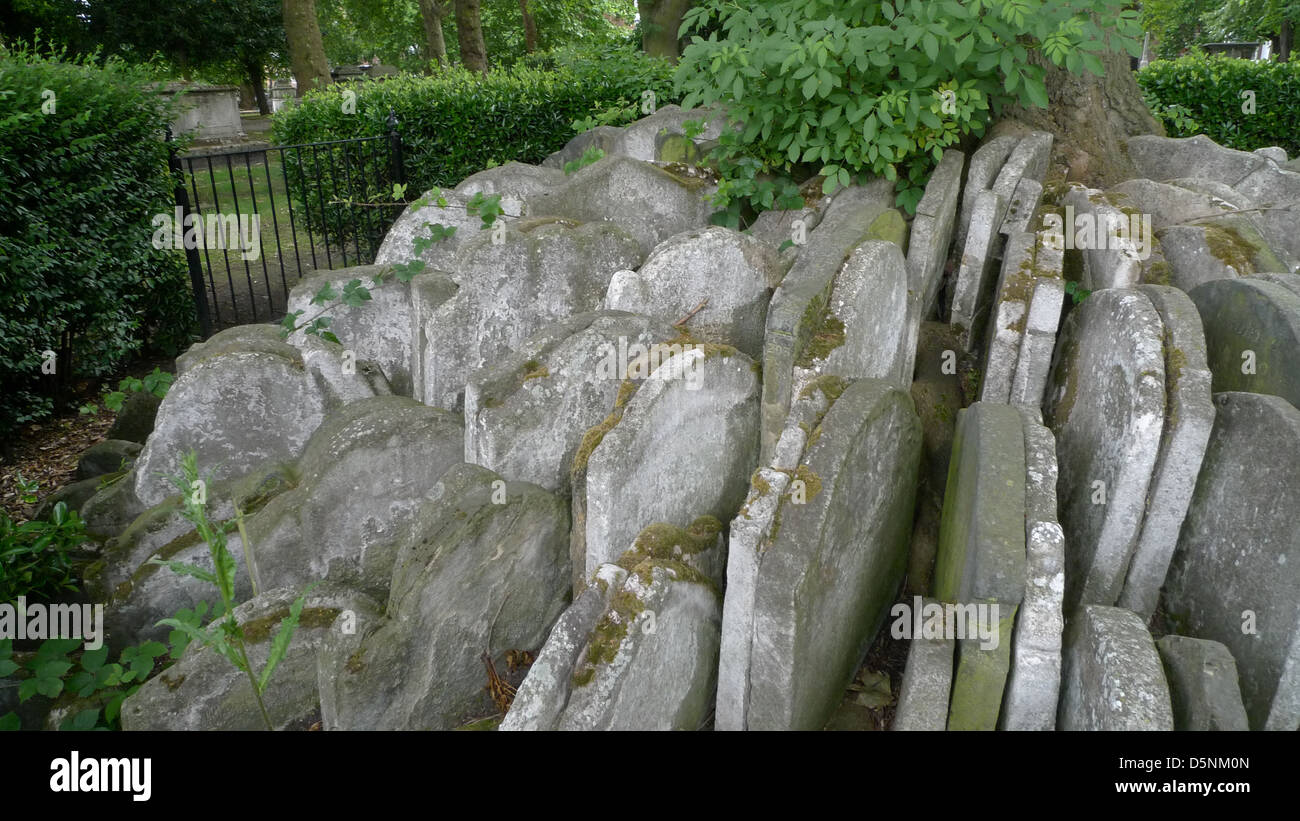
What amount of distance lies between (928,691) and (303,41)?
14326mm

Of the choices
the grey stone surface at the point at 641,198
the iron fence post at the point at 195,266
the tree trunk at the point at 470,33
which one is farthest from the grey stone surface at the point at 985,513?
the tree trunk at the point at 470,33

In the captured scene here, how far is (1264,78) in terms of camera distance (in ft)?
28.0

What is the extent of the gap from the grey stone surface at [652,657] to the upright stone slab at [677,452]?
1.13 feet

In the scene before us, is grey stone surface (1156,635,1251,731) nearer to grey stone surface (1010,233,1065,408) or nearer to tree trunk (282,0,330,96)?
grey stone surface (1010,233,1065,408)

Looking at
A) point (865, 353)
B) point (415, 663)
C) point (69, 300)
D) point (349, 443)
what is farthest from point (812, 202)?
point (69, 300)

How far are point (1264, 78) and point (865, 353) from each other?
7.30m

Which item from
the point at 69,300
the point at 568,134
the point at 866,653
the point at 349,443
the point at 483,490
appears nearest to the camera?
the point at 483,490

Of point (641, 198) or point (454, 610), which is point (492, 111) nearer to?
point (641, 198)

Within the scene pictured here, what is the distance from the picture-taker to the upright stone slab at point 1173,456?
10.3 feet

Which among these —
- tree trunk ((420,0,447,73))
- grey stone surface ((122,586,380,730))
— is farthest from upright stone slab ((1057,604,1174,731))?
tree trunk ((420,0,447,73))

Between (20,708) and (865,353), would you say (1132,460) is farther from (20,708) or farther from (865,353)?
(20,708)

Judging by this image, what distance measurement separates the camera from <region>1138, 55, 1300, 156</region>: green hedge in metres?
8.55

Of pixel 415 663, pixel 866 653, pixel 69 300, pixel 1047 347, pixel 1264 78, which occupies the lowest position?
pixel 866 653

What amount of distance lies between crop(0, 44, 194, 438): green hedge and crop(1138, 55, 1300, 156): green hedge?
355 inches
